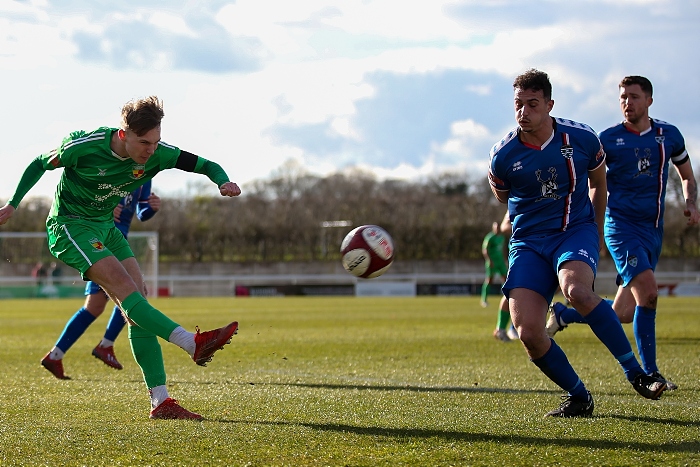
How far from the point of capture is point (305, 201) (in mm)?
72000

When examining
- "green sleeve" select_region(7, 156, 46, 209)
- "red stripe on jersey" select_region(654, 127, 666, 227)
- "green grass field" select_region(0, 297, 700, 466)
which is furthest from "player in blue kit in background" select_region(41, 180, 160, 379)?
"red stripe on jersey" select_region(654, 127, 666, 227)

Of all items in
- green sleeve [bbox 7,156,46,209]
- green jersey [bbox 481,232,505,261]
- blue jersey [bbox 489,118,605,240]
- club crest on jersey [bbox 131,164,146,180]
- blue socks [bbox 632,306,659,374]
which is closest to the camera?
blue jersey [bbox 489,118,605,240]

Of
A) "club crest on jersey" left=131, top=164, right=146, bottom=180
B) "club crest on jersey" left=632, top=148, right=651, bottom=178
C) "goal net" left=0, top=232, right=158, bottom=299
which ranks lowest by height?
"goal net" left=0, top=232, right=158, bottom=299

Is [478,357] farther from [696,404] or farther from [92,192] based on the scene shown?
[92,192]

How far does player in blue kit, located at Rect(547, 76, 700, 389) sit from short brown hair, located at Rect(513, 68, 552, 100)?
2243 millimetres

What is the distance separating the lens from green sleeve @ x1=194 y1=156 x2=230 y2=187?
6211 mm

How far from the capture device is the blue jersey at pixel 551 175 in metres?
5.95

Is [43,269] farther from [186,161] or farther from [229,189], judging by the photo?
[229,189]

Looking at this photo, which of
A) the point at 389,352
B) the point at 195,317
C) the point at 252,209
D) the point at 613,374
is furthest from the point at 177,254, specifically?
the point at 613,374

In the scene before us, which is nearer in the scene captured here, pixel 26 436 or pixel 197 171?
pixel 26 436

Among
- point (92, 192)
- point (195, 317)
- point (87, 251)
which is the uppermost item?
point (92, 192)

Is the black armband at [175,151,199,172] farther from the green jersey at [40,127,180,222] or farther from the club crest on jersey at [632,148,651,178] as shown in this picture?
the club crest on jersey at [632,148,651,178]

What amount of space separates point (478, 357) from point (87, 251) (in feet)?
18.3

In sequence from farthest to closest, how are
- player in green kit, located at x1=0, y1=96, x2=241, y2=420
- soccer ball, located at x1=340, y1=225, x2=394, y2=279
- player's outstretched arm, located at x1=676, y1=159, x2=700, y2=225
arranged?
player's outstretched arm, located at x1=676, y1=159, x2=700, y2=225 → soccer ball, located at x1=340, y1=225, x2=394, y2=279 → player in green kit, located at x1=0, y1=96, x2=241, y2=420
